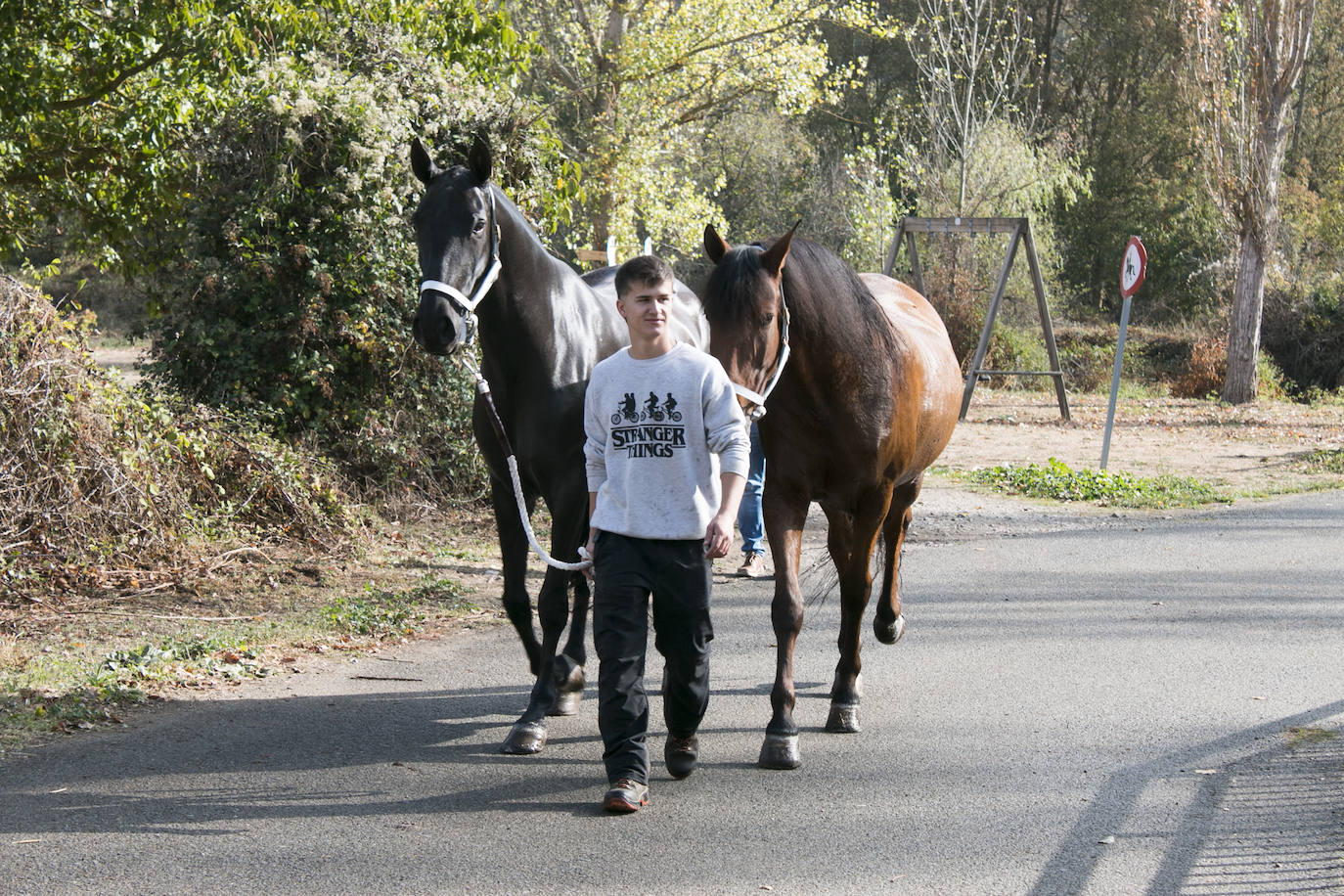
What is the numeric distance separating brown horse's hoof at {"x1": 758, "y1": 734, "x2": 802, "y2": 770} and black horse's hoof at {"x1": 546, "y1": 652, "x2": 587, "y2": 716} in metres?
1.00

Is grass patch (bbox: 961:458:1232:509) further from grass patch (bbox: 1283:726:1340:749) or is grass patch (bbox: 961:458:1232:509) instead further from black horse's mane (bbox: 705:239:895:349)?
black horse's mane (bbox: 705:239:895:349)

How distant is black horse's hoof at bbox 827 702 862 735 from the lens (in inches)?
207

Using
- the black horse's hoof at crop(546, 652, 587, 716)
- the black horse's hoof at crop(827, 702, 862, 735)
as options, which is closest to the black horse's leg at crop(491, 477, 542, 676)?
the black horse's hoof at crop(546, 652, 587, 716)

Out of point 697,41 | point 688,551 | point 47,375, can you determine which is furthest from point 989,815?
point 697,41

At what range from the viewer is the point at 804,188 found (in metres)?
32.9

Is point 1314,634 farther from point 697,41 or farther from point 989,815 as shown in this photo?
point 697,41

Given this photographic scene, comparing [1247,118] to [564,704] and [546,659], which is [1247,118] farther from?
[546,659]

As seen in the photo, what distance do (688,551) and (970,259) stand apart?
2410cm

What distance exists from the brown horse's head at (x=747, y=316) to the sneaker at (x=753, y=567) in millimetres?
3954

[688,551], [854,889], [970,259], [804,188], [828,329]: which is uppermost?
[804,188]

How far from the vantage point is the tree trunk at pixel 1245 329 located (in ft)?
Answer: 73.9

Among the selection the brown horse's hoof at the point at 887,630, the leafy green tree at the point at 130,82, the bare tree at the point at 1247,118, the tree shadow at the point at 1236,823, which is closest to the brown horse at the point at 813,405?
the brown horse's hoof at the point at 887,630

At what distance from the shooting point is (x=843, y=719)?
17.3 feet

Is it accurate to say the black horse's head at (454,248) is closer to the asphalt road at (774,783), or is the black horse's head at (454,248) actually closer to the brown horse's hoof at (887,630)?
the asphalt road at (774,783)
